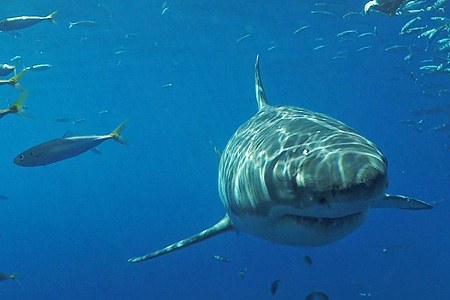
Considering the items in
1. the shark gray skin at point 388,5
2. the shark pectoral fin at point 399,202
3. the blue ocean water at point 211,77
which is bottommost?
the blue ocean water at point 211,77

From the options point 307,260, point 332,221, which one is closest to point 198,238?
point 332,221

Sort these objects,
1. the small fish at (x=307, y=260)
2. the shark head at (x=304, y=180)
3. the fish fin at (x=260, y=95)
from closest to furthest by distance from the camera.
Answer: the shark head at (x=304, y=180) < the fish fin at (x=260, y=95) < the small fish at (x=307, y=260)

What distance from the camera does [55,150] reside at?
20.6 feet

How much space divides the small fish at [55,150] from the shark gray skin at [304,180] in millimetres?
2337

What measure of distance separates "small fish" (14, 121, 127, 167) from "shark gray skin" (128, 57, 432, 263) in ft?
7.67

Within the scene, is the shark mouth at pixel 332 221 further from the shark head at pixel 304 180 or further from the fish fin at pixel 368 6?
the fish fin at pixel 368 6

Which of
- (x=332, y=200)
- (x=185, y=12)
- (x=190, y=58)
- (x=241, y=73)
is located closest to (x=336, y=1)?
(x=185, y=12)

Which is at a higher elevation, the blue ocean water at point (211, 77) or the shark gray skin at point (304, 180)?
the shark gray skin at point (304, 180)

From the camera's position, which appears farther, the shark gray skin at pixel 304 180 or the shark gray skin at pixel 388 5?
the shark gray skin at pixel 388 5

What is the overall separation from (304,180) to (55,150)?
412 centimetres

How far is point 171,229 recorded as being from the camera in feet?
108

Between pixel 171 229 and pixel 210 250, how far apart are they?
8.73 meters

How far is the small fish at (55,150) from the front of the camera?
6203 mm

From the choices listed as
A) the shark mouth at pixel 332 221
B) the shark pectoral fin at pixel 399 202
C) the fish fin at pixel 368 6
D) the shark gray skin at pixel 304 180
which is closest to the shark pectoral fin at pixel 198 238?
the shark gray skin at pixel 304 180
